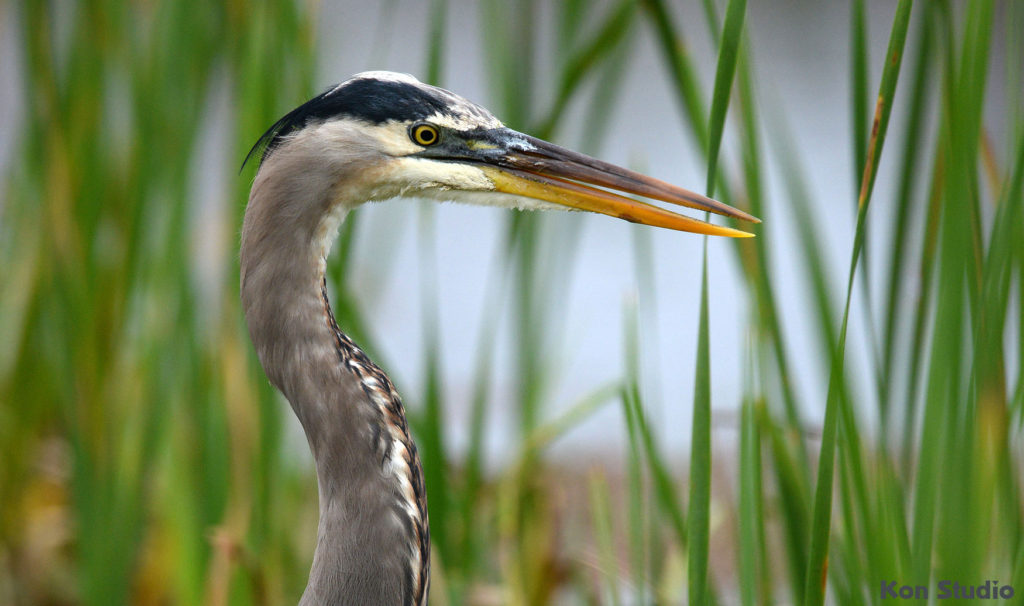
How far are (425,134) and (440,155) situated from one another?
2cm

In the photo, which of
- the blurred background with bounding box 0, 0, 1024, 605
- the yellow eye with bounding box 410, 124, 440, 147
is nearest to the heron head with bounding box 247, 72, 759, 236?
the yellow eye with bounding box 410, 124, 440, 147

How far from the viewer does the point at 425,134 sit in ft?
2.57

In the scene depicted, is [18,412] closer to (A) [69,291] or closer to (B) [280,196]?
(A) [69,291]

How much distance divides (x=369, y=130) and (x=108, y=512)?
74 cm

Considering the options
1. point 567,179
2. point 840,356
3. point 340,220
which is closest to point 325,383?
point 340,220

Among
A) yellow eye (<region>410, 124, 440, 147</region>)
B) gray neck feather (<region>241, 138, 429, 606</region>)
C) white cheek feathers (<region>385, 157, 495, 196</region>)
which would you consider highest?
yellow eye (<region>410, 124, 440, 147</region>)

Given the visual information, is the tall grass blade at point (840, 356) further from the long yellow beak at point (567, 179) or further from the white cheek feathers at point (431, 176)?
the white cheek feathers at point (431, 176)

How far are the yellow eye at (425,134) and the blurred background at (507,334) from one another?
8.9 inches

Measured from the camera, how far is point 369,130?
0.77 m

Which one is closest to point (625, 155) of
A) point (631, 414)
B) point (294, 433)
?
point (294, 433)

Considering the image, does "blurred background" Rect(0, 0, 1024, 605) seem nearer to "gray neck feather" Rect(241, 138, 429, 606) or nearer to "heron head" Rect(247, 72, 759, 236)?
"heron head" Rect(247, 72, 759, 236)

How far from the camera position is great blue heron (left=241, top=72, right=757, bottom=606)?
0.75 m

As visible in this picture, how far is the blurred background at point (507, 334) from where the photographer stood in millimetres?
675

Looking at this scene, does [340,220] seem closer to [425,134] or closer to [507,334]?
[425,134]
